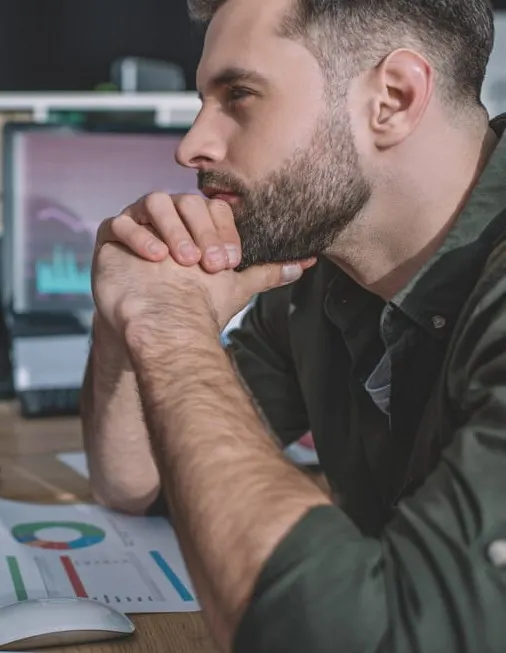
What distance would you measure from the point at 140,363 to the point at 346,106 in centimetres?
39

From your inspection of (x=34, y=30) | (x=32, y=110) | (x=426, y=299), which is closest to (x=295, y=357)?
(x=426, y=299)

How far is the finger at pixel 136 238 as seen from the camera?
3.27 feet

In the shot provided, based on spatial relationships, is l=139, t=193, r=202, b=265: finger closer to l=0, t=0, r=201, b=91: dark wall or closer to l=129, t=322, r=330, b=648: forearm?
l=129, t=322, r=330, b=648: forearm

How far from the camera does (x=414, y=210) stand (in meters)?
1.10

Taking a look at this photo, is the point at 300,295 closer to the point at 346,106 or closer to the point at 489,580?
the point at 346,106

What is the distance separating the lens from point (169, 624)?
0.92 m

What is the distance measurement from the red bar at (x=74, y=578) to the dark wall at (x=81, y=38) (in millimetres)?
4098

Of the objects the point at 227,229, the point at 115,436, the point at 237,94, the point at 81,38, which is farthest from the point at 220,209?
the point at 81,38

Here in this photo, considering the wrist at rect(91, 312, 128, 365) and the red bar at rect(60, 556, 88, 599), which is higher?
the wrist at rect(91, 312, 128, 365)

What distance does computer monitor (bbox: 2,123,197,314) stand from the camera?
182cm

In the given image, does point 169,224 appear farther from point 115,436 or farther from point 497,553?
point 497,553

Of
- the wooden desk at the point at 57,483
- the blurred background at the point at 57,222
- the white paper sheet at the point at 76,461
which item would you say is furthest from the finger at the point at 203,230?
the blurred background at the point at 57,222

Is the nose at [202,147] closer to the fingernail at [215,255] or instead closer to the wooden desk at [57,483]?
the fingernail at [215,255]

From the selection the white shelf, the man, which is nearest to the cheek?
the man
